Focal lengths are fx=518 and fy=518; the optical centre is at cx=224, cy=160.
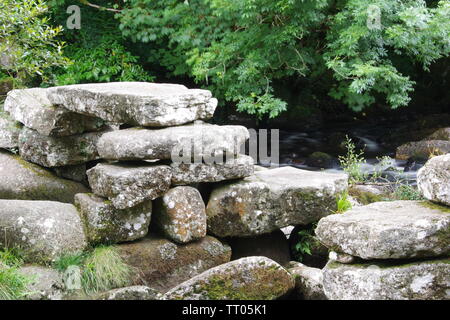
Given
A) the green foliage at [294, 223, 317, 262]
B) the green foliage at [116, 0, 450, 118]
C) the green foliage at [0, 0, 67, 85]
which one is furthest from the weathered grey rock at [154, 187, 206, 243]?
the green foliage at [116, 0, 450, 118]

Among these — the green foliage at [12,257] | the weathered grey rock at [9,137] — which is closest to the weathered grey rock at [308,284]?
the green foliage at [12,257]

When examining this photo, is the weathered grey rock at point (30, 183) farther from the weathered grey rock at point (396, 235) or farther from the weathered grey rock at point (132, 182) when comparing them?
the weathered grey rock at point (396, 235)

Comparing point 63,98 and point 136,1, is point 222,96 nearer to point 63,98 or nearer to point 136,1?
point 136,1

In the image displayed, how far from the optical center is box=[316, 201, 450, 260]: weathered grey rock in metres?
4.32

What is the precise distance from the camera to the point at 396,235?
14.2ft

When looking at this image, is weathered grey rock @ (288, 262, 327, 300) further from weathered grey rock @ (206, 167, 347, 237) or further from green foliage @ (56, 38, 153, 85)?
green foliage @ (56, 38, 153, 85)

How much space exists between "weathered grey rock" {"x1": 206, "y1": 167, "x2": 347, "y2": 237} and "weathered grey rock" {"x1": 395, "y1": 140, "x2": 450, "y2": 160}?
5740mm

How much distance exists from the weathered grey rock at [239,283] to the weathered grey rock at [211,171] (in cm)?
129

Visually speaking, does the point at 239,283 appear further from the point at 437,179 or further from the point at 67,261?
the point at 437,179

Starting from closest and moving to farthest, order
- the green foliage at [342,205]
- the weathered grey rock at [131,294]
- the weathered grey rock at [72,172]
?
the weathered grey rock at [131,294] → the green foliage at [342,205] → the weathered grey rock at [72,172]

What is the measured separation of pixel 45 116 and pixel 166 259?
99.7 inches

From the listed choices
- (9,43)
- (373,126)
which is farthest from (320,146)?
(9,43)

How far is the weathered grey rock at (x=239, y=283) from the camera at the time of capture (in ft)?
16.6

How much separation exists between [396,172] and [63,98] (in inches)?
269
